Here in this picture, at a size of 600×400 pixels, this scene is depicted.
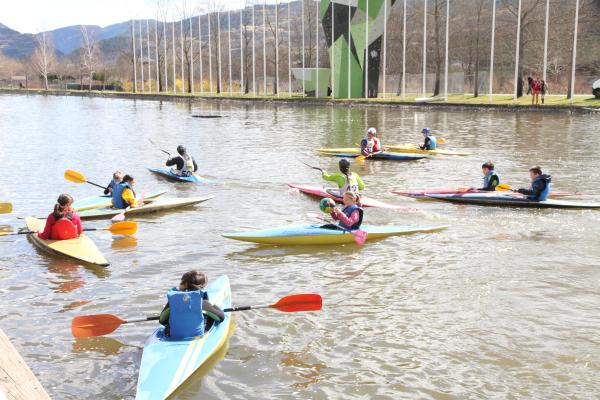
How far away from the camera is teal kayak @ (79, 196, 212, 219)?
14.2m

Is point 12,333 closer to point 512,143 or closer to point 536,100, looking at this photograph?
point 512,143

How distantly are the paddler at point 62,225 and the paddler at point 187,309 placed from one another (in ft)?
16.8

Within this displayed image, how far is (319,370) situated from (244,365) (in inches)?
33.7

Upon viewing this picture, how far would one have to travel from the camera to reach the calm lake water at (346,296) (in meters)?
7.10

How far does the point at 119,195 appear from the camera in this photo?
14.5 m

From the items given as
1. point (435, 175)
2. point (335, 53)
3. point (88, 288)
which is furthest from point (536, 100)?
point (88, 288)

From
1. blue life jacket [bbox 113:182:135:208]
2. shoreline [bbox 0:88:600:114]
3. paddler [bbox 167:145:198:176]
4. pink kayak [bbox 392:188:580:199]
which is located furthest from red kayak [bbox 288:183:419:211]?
shoreline [bbox 0:88:600:114]

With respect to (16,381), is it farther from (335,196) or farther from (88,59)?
(88,59)

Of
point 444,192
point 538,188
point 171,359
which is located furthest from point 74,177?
point 538,188

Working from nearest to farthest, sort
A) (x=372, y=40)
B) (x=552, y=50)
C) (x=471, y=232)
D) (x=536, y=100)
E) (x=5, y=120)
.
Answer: (x=471, y=232)
(x=536, y=100)
(x=5, y=120)
(x=372, y=40)
(x=552, y=50)

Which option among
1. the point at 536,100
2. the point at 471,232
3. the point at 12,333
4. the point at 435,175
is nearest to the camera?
the point at 12,333

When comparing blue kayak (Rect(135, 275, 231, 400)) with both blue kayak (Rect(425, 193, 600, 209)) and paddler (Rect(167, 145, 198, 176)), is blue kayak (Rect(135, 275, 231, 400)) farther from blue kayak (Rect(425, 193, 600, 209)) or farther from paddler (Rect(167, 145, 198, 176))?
paddler (Rect(167, 145, 198, 176))

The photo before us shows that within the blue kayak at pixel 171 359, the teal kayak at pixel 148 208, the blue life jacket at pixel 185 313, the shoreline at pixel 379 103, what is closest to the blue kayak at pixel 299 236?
the teal kayak at pixel 148 208

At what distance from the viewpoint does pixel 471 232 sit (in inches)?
523
